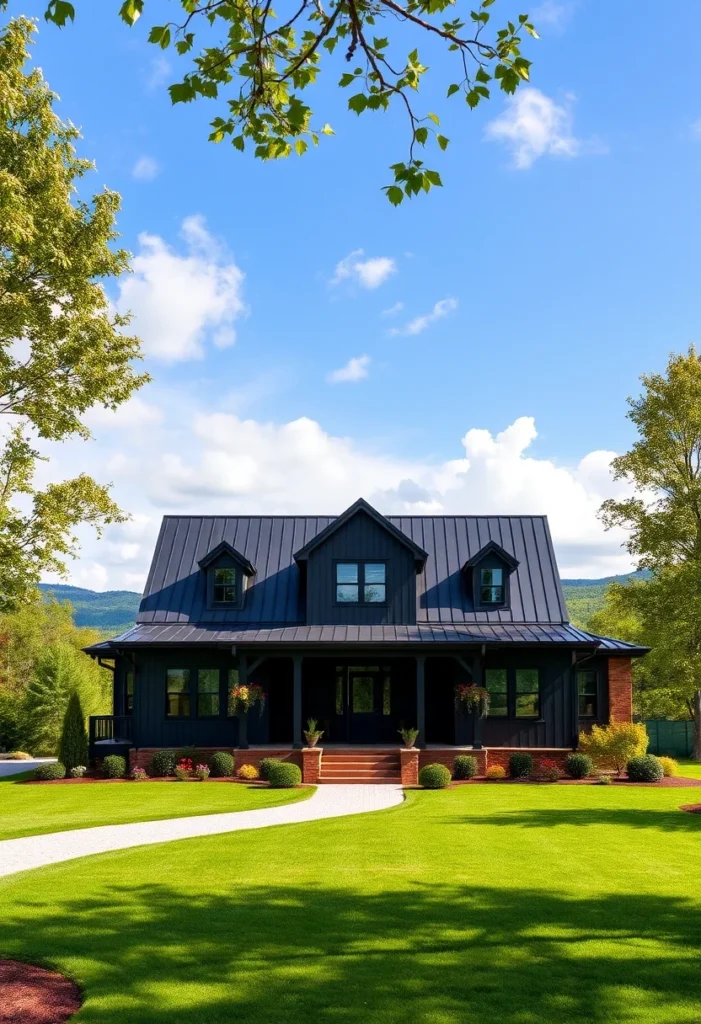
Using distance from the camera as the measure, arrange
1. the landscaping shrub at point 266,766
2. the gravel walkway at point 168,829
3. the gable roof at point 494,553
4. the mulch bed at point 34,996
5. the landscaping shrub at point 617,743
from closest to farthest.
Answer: the mulch bed at point 34,996 < the gravel walkway at point 168,829 < the landscaping shrub at point 266,766 < the landscaping shrub at point 617,743 < the gable roof at point 494,553

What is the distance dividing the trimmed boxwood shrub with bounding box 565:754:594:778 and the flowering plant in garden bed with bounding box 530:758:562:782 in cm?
39

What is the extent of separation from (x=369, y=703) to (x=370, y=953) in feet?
65.0

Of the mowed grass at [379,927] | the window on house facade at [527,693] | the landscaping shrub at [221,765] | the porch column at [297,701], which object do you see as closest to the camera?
the mowed grass at [379,927]

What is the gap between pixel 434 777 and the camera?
876 inches

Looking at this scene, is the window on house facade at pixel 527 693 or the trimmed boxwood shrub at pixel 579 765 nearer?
the trimmed boxwood shrub at pixel 579 765

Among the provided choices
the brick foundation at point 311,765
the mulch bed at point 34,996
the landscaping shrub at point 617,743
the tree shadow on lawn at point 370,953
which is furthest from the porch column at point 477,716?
the mulch bed at point 34,996

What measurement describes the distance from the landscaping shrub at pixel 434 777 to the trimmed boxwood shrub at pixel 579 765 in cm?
405

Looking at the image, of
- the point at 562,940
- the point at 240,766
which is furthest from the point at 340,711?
the point at 562,940

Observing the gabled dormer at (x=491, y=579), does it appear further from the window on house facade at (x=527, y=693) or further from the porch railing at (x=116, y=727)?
the porch railing at (x=116, y=727)

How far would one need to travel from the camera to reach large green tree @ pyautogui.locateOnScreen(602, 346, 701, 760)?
31.5 meters

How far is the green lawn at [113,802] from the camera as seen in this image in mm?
17000

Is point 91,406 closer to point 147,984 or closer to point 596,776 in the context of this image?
point 147,984

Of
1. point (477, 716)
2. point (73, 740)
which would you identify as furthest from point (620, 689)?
point (73, 740)

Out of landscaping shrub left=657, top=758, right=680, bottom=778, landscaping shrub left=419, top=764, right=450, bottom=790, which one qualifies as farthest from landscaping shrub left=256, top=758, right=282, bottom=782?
landscaping shrub left=657, top=758, right=680, bottom=778
